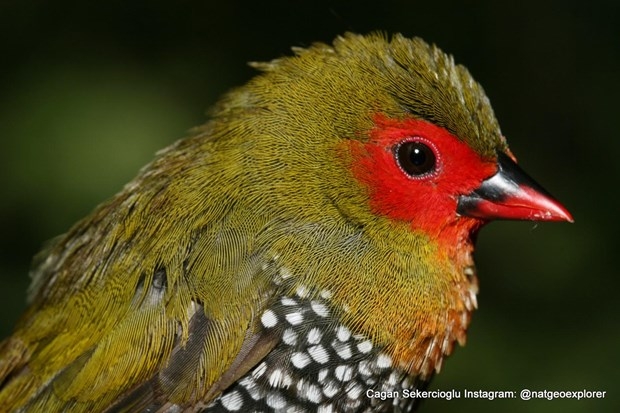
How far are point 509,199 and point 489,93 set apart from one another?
2.41 metres

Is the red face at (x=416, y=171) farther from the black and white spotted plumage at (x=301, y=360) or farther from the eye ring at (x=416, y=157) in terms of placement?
the black and white spotted plumage at (x=301, y=360)

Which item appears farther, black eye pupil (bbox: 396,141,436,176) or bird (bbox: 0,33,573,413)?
black eye pupil (bbox: 396,141,436,176)

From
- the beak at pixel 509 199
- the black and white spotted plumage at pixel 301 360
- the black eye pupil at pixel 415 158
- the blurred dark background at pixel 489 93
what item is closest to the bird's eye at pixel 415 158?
the black eye pupil at pixel 415 158

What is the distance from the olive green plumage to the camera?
105 inches

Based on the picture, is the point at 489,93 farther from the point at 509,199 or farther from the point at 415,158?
the point at 415,158

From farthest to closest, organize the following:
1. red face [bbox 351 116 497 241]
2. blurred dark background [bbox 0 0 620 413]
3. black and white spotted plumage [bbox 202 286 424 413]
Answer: blurred dark background [bbox 0 0 620 413]
red face [bbox 351 116 497 241]
black and white spotted plumage [bbox 202 286 424 413]

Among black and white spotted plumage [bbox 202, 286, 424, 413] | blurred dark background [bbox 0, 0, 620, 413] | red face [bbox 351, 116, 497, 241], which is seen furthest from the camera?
blurred dark background [bbox 0, 0, 620, 413]

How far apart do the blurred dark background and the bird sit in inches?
65.2

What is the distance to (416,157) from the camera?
282cm

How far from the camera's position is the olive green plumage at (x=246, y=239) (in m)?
2.67

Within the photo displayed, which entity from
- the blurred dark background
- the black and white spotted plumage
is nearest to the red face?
the black and white spotted plumage

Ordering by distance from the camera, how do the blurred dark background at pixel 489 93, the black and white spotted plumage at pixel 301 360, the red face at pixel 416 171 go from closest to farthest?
the black and white spotted plumage at pixel 301 360
the red face at pixel 416 171
the blurred dark background at pixel 489 93

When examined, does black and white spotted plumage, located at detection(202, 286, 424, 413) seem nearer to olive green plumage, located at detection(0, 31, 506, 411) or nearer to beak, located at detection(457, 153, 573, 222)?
olive green plumage, located at detection(0, 31, 506, 411)

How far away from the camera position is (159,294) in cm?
273
